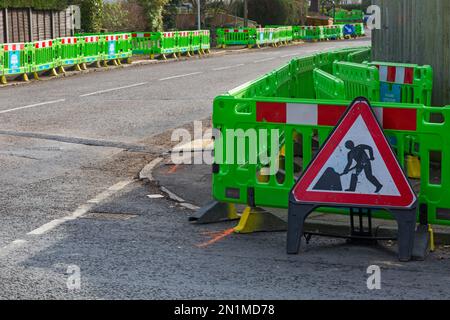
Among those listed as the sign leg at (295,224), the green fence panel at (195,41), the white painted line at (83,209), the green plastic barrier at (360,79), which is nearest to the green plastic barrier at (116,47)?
the green fence panel at (195,41)

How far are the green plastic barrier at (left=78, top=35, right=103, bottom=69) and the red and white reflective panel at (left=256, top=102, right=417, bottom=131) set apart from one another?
24.0 meters

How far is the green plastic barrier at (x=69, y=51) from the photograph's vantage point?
30.5m

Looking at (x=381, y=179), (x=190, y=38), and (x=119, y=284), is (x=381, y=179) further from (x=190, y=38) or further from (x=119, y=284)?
(x=190, y=38)

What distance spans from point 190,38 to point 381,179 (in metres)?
37.3

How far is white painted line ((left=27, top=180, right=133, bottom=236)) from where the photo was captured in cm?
843

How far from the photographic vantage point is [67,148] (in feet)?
45.3

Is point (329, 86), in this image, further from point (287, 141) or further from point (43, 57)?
point (43, 57)

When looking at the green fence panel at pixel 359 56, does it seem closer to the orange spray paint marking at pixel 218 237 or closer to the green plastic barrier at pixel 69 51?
the orange spray paint marking at pixel 218 237

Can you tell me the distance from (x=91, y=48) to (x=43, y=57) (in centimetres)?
422

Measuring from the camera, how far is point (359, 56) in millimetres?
17594

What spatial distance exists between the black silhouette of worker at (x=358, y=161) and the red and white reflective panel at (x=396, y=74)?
4442mm

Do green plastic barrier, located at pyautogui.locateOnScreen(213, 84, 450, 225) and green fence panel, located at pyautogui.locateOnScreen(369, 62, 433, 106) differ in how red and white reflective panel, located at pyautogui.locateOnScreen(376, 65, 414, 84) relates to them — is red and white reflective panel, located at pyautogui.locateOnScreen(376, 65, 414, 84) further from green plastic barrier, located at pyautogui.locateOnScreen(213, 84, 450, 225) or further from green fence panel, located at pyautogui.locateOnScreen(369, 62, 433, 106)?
green plastic barrier, located at pyautogui.locateOnScreen(213, 84, 450, 225)

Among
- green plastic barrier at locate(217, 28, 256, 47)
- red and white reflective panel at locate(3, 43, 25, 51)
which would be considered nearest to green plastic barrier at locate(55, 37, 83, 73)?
red and white reflective panel at locate(3, 43, 25, 51)
